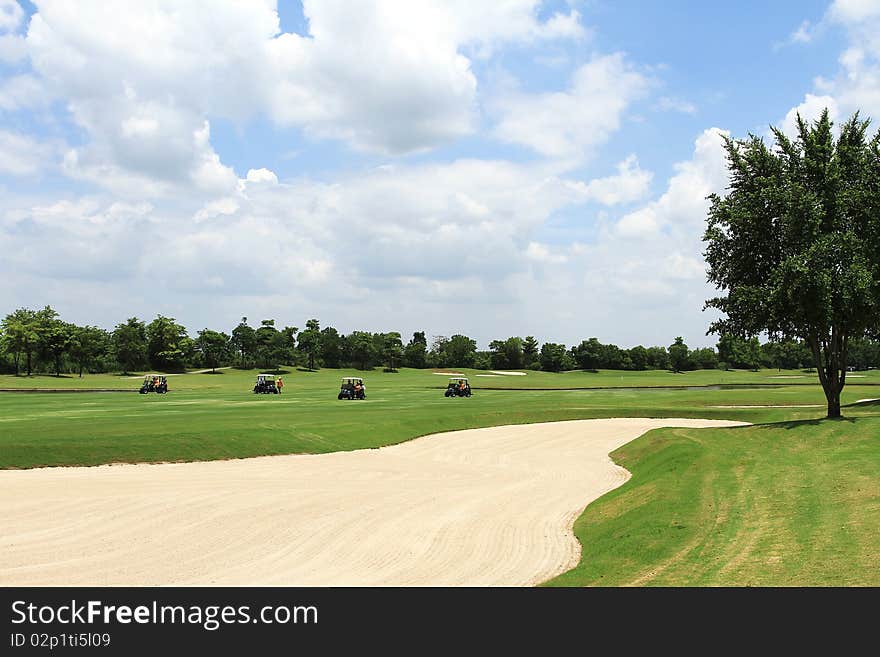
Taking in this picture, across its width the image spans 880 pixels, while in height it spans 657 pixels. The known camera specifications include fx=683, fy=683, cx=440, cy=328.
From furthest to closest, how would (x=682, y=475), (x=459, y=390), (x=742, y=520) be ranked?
(x=459, y=390)
(x=682, y=475)
(x=742, y=520)

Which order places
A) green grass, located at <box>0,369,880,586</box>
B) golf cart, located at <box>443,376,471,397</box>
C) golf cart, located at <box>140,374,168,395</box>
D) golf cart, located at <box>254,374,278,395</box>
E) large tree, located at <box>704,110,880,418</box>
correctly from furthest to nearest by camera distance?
golf cart, located at <box>140,374,168,395</box>
golf cart, located at <box>254,374,278,395</box>
golf cart, located at <box>443,376,471,397</box>
large tree, located at <box>704,110,880,418</box>
green grass, located at <box>0,369,880,586</box>

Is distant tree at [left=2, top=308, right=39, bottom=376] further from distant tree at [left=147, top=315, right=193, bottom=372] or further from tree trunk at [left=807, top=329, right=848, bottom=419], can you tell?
tree trunk at [left=807, top=329, right=848, bottom=419]

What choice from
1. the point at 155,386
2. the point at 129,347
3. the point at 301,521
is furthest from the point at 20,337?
the point at 301,521

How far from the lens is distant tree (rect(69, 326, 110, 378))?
160m

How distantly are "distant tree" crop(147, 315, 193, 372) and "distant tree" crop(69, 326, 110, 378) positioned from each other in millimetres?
11308

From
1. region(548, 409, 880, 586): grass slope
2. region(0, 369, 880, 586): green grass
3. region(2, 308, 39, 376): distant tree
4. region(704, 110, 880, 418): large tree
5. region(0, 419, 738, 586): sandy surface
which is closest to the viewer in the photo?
region(548, 409, 880, 586): grass slope

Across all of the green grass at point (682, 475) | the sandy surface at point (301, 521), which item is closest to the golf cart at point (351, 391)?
the green grass at point (682, 475)

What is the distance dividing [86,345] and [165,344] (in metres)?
24.5

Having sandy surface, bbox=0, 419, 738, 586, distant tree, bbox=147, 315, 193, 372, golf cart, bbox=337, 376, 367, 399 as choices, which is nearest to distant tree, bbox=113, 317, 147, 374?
distant tree, bbox=147, 315, 193, 372

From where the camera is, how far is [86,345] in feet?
538

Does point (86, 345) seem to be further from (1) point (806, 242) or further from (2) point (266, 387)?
(1) point (806, 242)

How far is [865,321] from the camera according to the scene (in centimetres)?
4025
